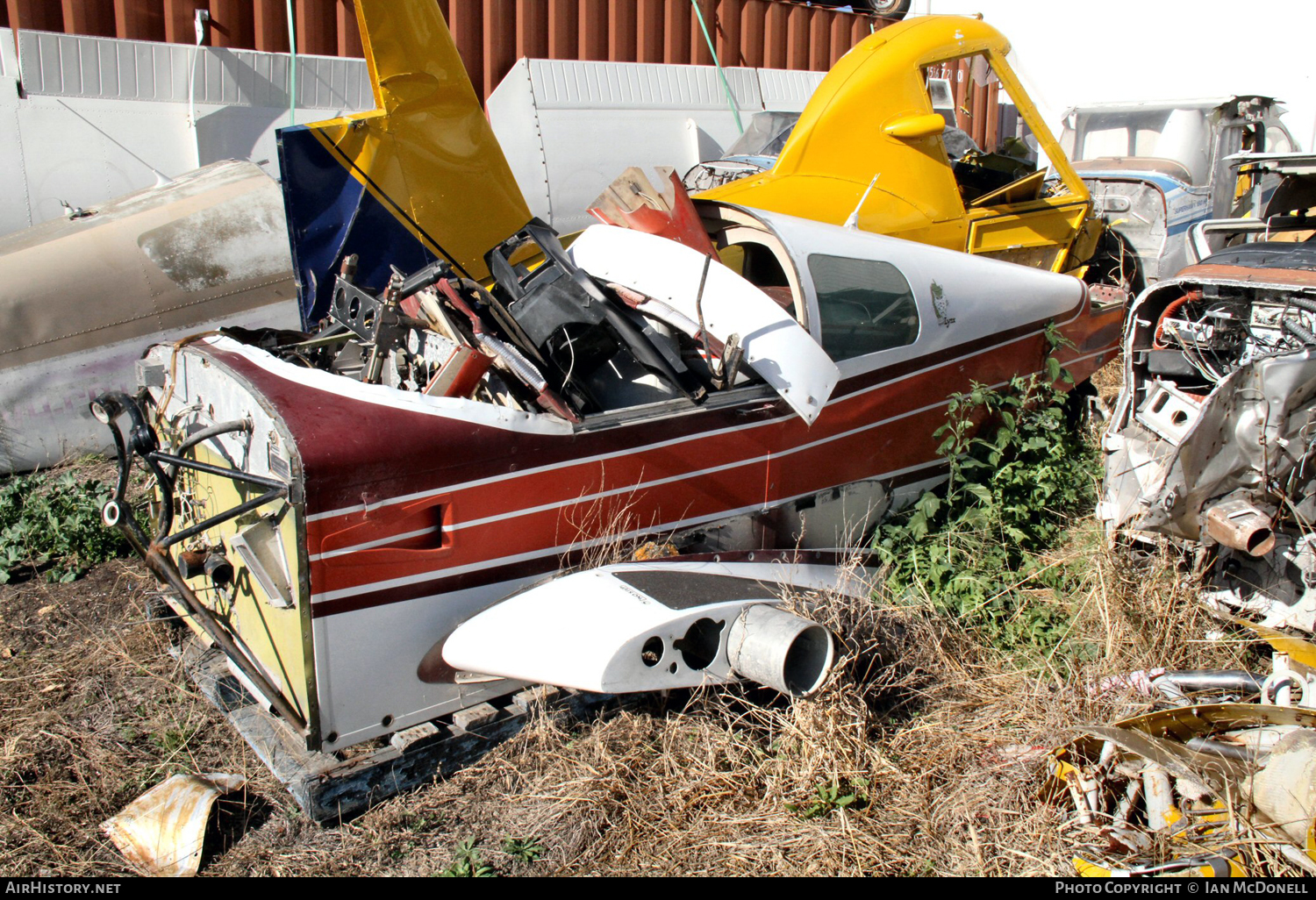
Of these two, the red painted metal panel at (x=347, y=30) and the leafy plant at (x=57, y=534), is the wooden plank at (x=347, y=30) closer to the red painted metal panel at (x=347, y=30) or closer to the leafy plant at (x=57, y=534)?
the red painted metal panel at (x=347, y=30)

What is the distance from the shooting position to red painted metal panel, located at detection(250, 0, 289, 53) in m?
7.60

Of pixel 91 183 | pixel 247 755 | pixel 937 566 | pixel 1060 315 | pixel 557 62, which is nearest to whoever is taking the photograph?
pixel 247 755

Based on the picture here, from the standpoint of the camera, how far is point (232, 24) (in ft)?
24.7

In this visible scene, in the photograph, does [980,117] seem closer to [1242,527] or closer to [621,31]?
[621,31]

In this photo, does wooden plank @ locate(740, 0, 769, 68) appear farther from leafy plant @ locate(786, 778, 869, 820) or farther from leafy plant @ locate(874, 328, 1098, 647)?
leafy plant @ locate(786, 778, 869, 820)

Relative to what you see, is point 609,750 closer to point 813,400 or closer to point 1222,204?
point 813,400

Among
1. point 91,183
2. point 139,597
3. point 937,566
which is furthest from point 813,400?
point 91,183

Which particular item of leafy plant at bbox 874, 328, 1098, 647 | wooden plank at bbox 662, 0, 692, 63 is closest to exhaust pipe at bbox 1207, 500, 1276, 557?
leafy plant at bbox 874, 328, 1098, 647

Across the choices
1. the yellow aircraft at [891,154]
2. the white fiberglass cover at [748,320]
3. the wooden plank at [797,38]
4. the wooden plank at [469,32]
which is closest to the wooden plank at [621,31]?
the wooden plank at [469,32]

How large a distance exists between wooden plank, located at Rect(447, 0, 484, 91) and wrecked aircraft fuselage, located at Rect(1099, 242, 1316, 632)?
22.8 feet

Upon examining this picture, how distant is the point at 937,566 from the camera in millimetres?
3754

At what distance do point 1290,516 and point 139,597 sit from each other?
189 inches

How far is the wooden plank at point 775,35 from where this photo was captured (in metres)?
11.0

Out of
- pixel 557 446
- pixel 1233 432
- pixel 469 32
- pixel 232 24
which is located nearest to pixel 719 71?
pixel 469 32
